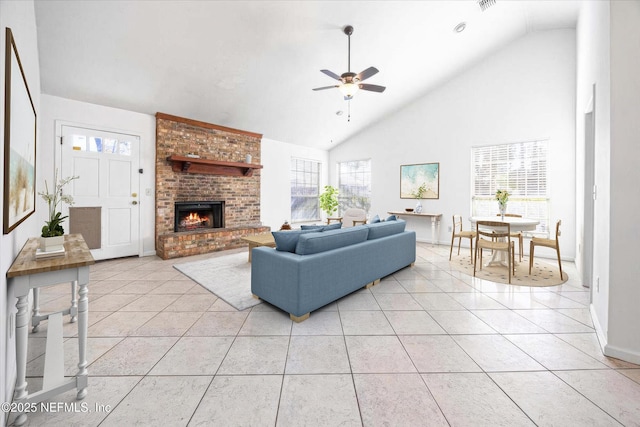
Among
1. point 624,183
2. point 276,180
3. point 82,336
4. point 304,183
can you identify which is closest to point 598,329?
point 624,183

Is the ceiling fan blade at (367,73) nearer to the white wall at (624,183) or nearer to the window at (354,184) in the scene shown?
the white wall at (624,183)

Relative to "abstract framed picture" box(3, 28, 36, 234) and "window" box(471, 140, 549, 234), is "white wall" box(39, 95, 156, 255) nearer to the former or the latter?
"abstract framed picture" box(3, 28, 36, 234)

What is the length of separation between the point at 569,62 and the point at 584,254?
3.62m

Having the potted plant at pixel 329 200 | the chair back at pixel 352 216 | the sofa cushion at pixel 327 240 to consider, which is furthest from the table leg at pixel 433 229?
the sofa cushion at pixel 327 240

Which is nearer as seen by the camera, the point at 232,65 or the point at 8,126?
the point at 8,126

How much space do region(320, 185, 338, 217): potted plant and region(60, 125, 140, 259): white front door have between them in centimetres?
456

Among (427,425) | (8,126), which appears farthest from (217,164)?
(427,425)

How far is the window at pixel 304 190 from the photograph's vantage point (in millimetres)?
7729

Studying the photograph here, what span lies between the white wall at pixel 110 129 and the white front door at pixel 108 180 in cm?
9

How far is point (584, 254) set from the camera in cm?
347

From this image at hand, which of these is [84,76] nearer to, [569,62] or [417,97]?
[417,97]

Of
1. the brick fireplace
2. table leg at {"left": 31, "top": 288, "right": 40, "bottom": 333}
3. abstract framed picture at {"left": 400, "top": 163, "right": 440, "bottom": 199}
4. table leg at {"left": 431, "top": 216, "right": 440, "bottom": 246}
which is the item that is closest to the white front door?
the brick fireplace

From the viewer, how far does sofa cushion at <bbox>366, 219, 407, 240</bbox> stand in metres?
3.47

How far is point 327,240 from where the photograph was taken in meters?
2.73
